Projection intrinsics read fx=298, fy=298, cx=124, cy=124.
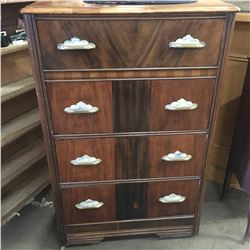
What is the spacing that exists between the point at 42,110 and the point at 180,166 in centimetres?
58

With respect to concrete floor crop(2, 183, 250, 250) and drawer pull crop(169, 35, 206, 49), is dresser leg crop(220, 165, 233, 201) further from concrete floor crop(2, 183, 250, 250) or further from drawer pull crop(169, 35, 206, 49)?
drawer pull crop(169, 35, 206, 49)

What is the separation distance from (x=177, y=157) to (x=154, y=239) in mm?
486

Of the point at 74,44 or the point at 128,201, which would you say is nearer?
the point at 74,44

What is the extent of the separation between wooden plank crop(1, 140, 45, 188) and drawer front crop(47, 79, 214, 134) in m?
0.45

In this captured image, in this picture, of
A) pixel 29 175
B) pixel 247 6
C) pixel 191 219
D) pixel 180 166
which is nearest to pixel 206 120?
pixel 180 166

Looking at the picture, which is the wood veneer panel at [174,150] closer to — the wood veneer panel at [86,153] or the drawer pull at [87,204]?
the wood veneer panel at [86,153]

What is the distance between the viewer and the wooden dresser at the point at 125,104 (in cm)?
93

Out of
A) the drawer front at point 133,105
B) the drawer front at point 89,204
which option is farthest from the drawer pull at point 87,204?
the drawer front at point 133,105

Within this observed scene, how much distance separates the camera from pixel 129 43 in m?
0.96

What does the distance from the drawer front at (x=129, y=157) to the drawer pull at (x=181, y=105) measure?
126 millimetres

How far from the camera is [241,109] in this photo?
4.62ft

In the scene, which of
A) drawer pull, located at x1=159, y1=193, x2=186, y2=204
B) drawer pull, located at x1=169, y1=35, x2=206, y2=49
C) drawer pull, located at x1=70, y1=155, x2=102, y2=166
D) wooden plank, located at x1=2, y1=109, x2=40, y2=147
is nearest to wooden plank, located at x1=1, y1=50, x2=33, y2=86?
wooden plank, located at x1=2, y1=109, x2=40, y2=147

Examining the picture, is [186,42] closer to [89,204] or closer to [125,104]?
[125,104]

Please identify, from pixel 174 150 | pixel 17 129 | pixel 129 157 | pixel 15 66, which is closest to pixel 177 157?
pixel 174 150
